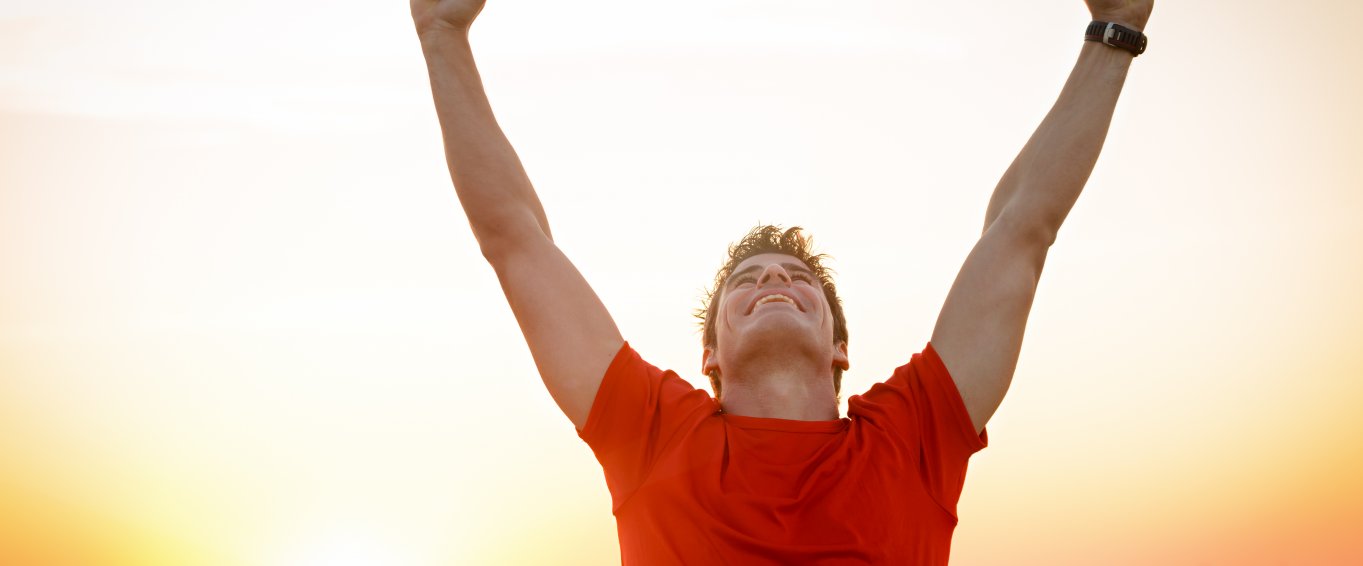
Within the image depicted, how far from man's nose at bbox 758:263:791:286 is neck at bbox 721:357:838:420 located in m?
0.47

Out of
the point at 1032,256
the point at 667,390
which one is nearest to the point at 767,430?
the point at 667,390

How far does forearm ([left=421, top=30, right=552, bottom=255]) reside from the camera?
3.66 meters

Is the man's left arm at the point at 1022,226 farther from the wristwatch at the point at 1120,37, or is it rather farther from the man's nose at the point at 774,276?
the man's nose at the point at 774,276

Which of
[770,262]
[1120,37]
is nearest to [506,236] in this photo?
[770,262]

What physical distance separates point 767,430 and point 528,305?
95 centimetres

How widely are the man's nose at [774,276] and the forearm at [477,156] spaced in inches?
40.5

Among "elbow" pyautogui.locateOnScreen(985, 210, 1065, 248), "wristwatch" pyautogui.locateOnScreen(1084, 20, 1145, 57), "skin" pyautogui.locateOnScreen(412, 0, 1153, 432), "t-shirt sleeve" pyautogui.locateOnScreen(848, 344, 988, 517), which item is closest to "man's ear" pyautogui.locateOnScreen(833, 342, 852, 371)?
"skin" pyautogui.locateOnScreen(412, 0, 1153, 432)

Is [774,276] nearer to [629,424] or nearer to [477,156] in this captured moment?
[629,424]

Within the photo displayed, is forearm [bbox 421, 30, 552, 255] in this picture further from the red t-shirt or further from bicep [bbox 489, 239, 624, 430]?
the red t-shirt

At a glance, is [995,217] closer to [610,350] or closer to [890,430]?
[890,430]

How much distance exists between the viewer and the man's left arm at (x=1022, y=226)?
12.0ft

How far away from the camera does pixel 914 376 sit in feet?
12.3

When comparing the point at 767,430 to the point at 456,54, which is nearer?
the point at 767,430

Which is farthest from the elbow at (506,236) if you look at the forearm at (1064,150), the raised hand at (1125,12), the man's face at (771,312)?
the raised hand at (1125,12)
